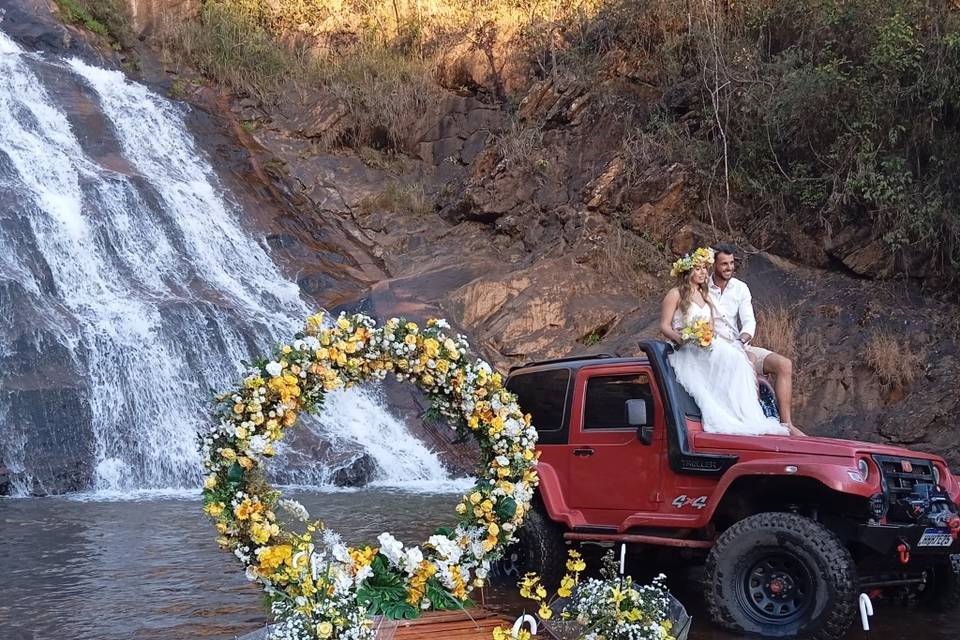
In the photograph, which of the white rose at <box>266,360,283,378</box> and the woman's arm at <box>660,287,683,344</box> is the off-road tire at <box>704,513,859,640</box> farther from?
the white rose at <box>266,360,283,378</box>

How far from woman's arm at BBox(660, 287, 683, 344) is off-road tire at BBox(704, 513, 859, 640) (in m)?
1.56

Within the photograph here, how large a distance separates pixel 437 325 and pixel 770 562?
2.55 meters

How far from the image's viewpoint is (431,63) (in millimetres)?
27297

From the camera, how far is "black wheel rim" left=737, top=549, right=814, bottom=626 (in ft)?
18.7

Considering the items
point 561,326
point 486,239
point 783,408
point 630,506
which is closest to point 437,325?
point 630,506

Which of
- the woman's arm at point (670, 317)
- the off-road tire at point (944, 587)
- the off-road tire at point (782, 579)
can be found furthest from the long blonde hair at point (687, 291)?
the off-road tire at point (944, 587)

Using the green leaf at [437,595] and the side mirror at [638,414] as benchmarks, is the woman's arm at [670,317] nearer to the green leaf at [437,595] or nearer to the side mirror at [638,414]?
the side mirror at [638,414]

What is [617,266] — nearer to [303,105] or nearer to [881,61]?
[881,61]

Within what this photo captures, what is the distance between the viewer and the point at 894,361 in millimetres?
14812

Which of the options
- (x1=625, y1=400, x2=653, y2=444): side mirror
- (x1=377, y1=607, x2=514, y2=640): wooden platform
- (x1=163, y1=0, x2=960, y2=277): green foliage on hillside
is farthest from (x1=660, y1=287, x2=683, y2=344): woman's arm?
(x1=163, y1=0, x2=960, y2=277): green foliage on hillside

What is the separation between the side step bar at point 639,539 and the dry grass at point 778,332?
31.3 ft

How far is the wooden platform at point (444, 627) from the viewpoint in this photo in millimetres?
4543

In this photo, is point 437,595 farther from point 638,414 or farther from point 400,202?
point 400,202

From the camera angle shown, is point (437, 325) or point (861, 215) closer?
point (437, 325)
